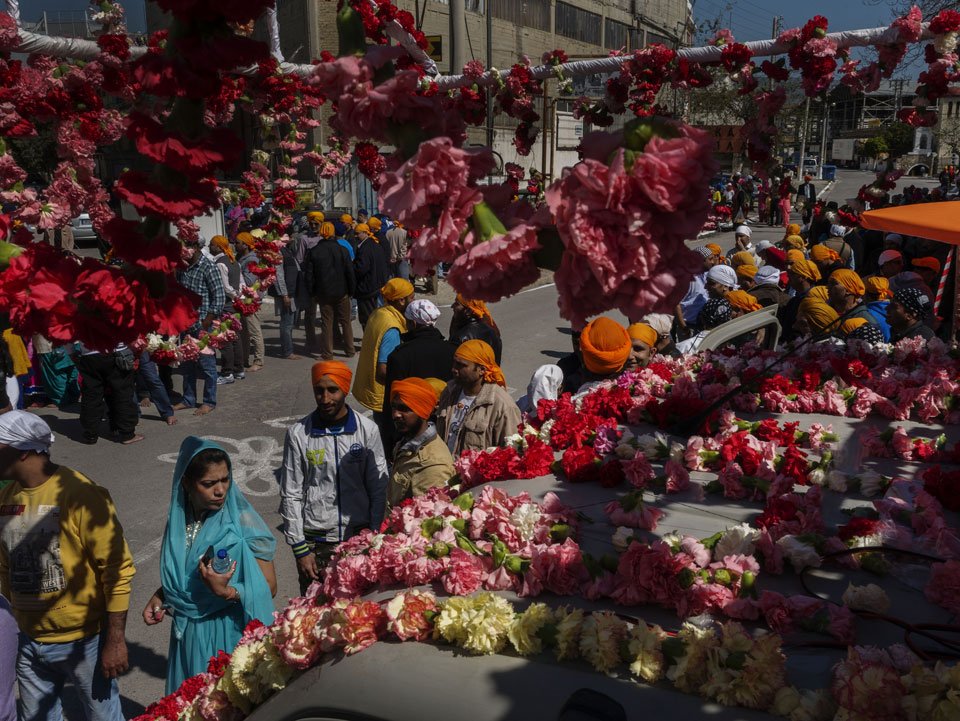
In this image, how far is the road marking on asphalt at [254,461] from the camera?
27.2 feet

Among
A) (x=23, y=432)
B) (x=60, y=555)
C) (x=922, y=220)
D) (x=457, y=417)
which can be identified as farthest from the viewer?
(x=457, y=417)

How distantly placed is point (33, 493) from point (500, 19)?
30.7m

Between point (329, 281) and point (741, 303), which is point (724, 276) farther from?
point (329, 281)

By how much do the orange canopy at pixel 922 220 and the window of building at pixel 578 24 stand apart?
38.8 m

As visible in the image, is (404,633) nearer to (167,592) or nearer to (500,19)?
(167,592)

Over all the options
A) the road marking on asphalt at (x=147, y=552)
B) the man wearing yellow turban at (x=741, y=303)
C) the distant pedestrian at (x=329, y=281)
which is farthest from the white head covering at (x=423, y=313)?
the distant pedestrian at (x=329, y=281)

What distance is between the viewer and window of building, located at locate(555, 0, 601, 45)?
41.6m

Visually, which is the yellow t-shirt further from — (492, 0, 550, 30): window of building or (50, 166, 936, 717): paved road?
(492, 0, 550, 30): window of building

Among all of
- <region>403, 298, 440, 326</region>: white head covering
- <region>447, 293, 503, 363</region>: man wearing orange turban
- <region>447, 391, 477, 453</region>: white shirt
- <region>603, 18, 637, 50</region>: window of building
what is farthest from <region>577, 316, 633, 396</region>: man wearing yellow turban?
<region>603, 18, 637, 50</region>: window of building

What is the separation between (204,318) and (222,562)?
706 centimetres

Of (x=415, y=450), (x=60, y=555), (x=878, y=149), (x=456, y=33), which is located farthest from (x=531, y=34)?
(x=60, y=555)

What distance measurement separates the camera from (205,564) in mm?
3990

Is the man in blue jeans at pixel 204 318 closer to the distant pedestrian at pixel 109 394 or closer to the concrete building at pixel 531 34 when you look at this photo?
the distant pedestrian at pixel 109 394

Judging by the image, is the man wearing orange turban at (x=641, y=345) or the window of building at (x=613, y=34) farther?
the window of building at (x=613, y=34)
